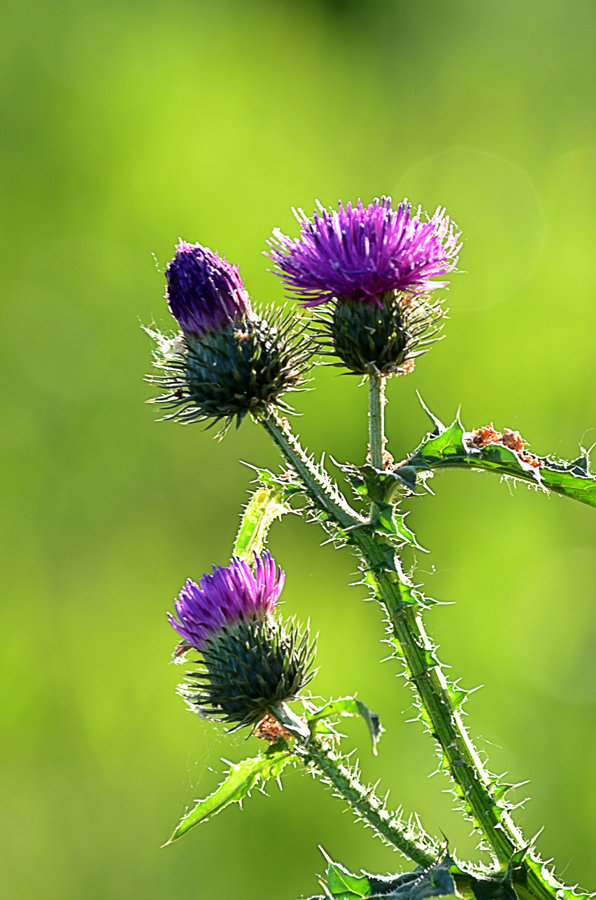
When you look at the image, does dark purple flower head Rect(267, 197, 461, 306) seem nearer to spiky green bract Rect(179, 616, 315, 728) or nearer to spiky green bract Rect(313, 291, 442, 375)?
spiky green bract Rect(313, 291, 442, 375)

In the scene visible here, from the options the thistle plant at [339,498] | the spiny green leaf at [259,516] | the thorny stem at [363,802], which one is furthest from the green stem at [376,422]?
the thorny stem at [363,802]

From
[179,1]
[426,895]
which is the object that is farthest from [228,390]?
[179,1]

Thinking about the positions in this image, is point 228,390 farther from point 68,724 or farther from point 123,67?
point 123,67

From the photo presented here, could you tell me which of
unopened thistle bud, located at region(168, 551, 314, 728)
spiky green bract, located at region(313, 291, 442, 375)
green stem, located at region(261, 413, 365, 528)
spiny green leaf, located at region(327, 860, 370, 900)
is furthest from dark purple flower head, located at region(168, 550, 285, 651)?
spiny green leaf, located at region(327, 860, 370, 900)

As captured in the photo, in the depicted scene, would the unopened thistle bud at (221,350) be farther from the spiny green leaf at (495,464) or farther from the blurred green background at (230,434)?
the blurred green background at (230,434)

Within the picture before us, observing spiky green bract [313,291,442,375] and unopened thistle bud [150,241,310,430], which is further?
unopened thistle bud [150,241,310,430]

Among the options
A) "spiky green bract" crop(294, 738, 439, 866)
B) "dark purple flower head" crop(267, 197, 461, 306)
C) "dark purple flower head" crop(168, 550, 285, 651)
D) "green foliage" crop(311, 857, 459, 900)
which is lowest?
"green foliage" crop(311, 857, 459, 900)
